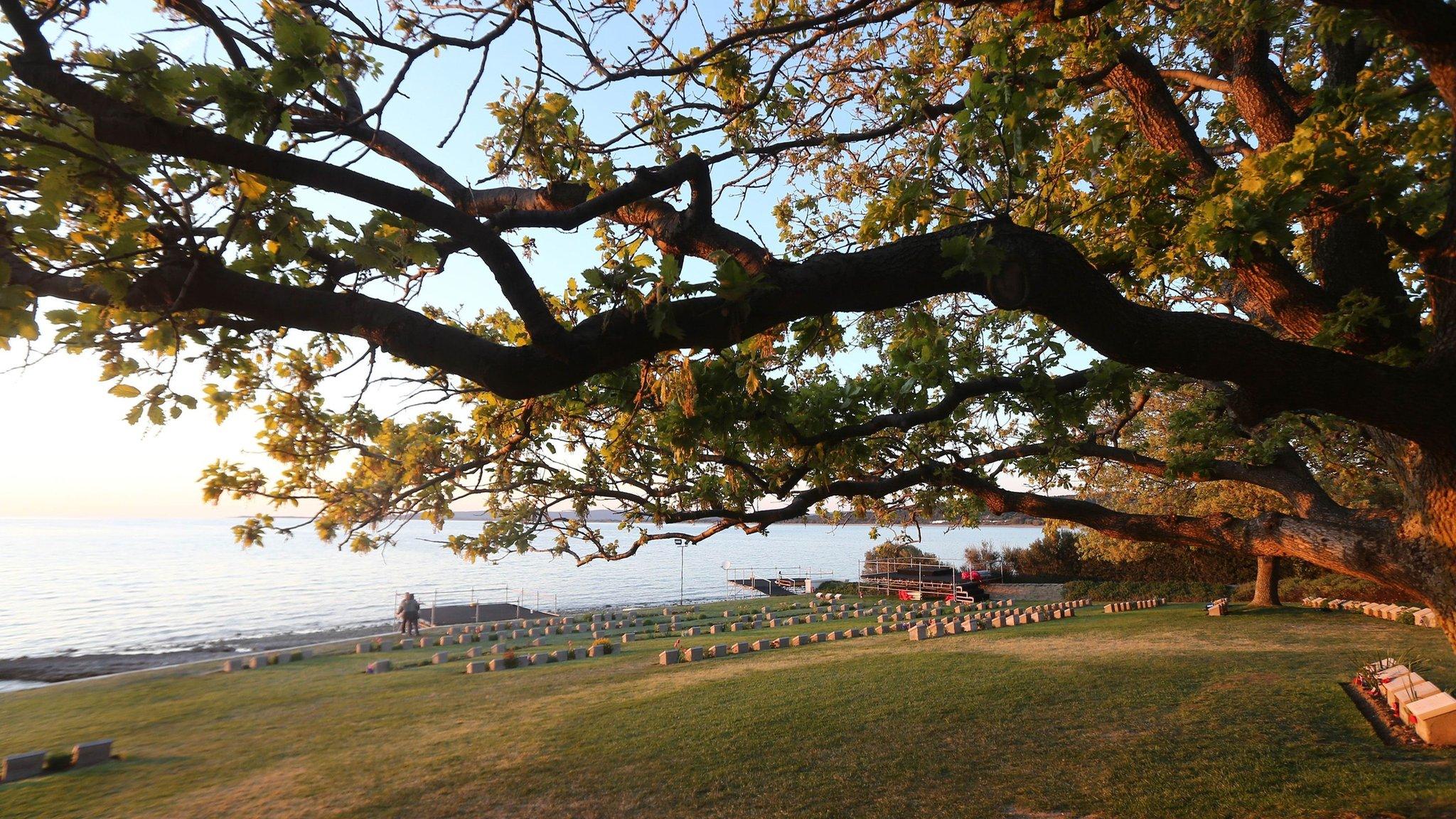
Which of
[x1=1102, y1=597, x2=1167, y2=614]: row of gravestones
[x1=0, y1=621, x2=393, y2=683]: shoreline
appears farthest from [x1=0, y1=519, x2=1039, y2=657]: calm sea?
[x1=1102, y1=597, x2=1167, y2=614]: row of gravestones

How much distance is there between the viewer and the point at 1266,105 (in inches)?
246

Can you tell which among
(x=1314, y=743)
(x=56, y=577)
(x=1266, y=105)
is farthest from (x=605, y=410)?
(x=56, y=577)

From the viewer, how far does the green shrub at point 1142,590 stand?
26594mm

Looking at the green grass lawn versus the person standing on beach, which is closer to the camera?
the green grass lawn

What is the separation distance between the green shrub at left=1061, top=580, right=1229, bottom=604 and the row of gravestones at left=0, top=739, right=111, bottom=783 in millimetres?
28302

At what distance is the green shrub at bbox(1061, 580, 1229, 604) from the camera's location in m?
26.6

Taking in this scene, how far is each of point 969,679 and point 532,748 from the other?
720cm

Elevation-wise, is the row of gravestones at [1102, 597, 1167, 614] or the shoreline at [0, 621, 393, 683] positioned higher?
the row of gravestones at [1102, 597, 1167, 614]

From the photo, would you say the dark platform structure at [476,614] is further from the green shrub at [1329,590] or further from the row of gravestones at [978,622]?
the green shrub at [1329,590]

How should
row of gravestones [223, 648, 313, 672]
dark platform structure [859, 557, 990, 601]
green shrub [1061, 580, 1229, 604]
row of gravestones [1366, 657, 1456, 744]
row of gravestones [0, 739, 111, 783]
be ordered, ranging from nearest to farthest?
row of gravestones [1366, 657, 1456, 744] → row of gravestones [0, 739, 111, 783] → row of gravestones [223, 648, 313, 672] → green shrub [1061, 580, 1229, 604] → dark platform structure [859, 557, 990, 601]

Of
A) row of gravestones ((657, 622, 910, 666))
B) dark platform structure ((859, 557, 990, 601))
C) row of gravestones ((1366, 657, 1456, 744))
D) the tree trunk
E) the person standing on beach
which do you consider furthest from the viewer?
dark platform structure ((859, 557, 990, 601))

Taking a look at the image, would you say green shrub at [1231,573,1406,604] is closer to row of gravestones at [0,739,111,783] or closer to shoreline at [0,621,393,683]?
row of gravestones at [0,739,111,783]

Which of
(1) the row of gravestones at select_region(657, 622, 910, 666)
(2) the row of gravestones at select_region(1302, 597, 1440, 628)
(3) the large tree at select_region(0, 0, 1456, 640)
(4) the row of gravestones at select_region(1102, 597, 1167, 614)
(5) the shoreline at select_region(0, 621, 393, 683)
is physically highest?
(3) the large tree at select_region(0, 0, 1456, 640)

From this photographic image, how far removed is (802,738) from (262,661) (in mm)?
17568
